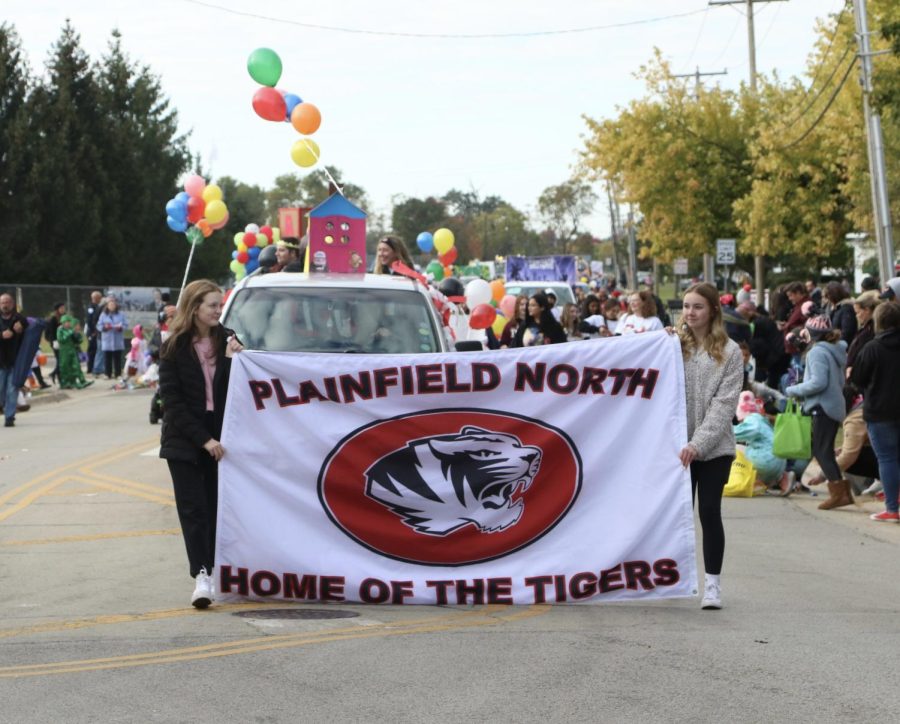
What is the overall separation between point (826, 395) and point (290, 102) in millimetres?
6232

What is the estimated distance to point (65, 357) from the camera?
96.2ft

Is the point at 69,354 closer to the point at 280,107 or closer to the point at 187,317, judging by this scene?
the point at 280,107

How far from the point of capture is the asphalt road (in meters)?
5.56

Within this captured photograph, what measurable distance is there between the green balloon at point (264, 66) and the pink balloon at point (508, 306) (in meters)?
4.06

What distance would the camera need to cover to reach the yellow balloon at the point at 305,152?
1480cm

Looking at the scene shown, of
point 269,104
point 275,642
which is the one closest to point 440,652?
point 275,642

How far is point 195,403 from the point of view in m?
7.69

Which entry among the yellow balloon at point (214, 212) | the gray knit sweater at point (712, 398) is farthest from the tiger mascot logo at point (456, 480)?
the yellow balloon at point (214, 212)

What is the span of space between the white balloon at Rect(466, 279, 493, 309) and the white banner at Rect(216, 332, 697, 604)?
24.2ft

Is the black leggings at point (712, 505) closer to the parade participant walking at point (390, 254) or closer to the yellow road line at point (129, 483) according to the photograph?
the parade participant walking at point (390, 254)

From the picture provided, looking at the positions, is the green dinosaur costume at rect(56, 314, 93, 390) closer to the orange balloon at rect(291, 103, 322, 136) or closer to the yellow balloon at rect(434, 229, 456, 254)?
the yellow balloon at rect(434, 229, 456, 254)

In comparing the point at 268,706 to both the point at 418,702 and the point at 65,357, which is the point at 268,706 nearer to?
the point at 418,702

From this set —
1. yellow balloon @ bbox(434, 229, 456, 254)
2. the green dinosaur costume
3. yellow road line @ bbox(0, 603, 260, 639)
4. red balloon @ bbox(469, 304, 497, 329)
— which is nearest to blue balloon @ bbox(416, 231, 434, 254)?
yellow balloon @ bbox(434, 229, 456, 254)

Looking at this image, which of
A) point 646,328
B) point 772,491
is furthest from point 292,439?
point 772,491
